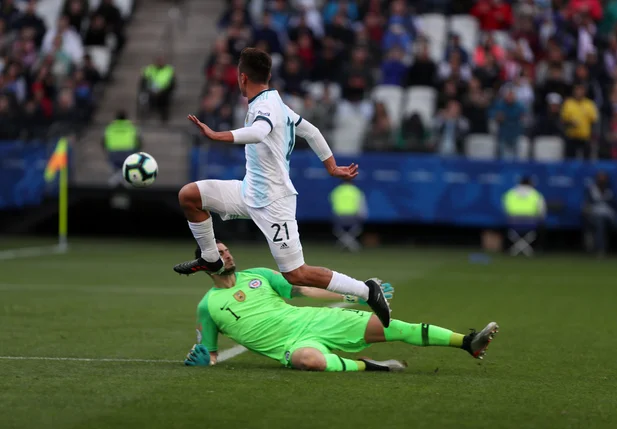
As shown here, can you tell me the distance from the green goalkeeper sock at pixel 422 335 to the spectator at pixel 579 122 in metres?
16.1

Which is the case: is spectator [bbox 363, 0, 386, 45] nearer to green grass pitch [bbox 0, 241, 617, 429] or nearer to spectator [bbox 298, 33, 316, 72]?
spectator [bbox 298, 33, 316, 72]

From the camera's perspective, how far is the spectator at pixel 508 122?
24.1 meters

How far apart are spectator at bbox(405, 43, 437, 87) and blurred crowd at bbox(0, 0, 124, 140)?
747cm

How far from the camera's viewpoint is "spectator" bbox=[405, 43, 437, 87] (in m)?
25.5

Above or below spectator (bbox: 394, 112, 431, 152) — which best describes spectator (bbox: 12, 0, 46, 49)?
above

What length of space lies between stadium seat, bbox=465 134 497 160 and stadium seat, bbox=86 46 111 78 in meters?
9.38

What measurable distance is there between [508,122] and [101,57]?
34.4ft

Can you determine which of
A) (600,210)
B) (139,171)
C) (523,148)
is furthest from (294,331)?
(523,148)

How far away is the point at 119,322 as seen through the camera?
39.7 ft

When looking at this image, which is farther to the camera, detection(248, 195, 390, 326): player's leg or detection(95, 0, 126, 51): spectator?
detection(95, 0, 126, 51): spectator

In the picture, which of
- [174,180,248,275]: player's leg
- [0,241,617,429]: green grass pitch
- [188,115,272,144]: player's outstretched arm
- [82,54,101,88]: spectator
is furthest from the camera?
[82,54,101,88]: spectator

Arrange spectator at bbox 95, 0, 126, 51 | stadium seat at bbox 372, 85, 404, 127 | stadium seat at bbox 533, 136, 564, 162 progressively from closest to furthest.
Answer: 1. stadium seat at bbox 533, 136, 564, 162
2. stadium seat at bbox 372, 85, 404, 127
3. spectator at bbox 95, 0, 126, 51

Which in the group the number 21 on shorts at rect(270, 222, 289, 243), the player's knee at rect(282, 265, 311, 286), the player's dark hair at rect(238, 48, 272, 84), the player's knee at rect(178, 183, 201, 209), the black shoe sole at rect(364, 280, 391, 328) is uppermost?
the player's dark hair at rect(238, 48, 272, 84)

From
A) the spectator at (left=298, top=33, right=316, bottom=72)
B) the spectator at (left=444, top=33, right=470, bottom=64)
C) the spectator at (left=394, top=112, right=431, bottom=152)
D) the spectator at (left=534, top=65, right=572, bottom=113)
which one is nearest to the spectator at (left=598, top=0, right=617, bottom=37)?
the spectator at (left=534, top=65, right=572, bottom=113)
